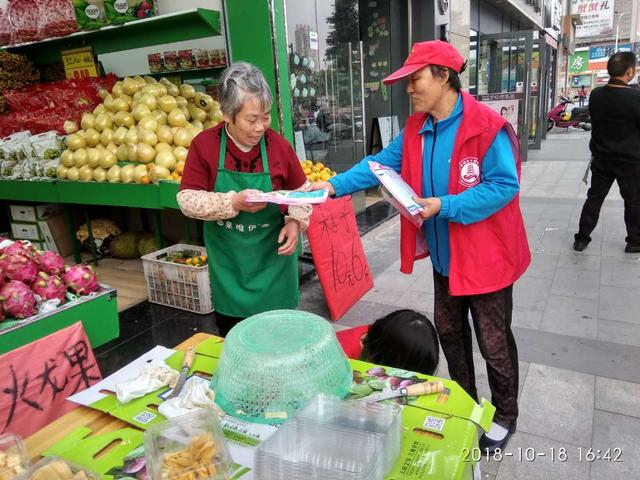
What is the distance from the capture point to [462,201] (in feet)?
6.48

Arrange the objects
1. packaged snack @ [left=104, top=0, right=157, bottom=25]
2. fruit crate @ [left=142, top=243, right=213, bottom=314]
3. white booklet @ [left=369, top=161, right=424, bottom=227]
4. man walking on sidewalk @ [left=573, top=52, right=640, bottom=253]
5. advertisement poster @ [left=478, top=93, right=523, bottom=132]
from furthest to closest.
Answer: advertisement poster @ [left=478, top=93, right=523, bottom=132]
man walking on sidewalk @ [left=573, top=52, right=640, bottom=253]
packaged snack @ [left=104, top=0, right=157, bottom=25]
fruit crate @ [left=142, top=243, right=213, bottom=314]
white booklet @ [left=369, top=161, right=424, bottom=227]

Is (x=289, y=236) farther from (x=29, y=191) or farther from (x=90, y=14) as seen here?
(x=29, y=191)

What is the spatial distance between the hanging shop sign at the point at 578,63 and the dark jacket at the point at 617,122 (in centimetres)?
3673

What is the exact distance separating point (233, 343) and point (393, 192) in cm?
90

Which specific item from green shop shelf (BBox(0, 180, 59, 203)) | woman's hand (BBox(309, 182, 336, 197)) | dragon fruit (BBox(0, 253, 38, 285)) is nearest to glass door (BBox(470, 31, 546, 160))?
green shop shelf (BBox(0, 180, 59, 203))

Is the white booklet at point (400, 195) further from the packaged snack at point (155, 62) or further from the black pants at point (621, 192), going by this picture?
the packaged snack at point (155, 62)

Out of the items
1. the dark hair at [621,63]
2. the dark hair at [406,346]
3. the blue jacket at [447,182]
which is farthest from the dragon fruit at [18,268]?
the dark hair at [621,63]

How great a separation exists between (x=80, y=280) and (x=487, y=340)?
1967mm

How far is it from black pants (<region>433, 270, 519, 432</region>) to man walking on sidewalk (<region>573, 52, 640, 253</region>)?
3.54m

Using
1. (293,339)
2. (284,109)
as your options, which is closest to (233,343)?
(293,339)

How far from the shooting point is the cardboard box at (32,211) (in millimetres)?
5602

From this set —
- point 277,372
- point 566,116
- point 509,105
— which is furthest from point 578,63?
point 277,372

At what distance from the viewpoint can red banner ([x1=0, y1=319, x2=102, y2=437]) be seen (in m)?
1.92

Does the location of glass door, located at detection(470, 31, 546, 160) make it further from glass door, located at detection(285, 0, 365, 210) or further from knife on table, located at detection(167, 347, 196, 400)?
knife on table, located at detection(167, 347, 196, 400)
